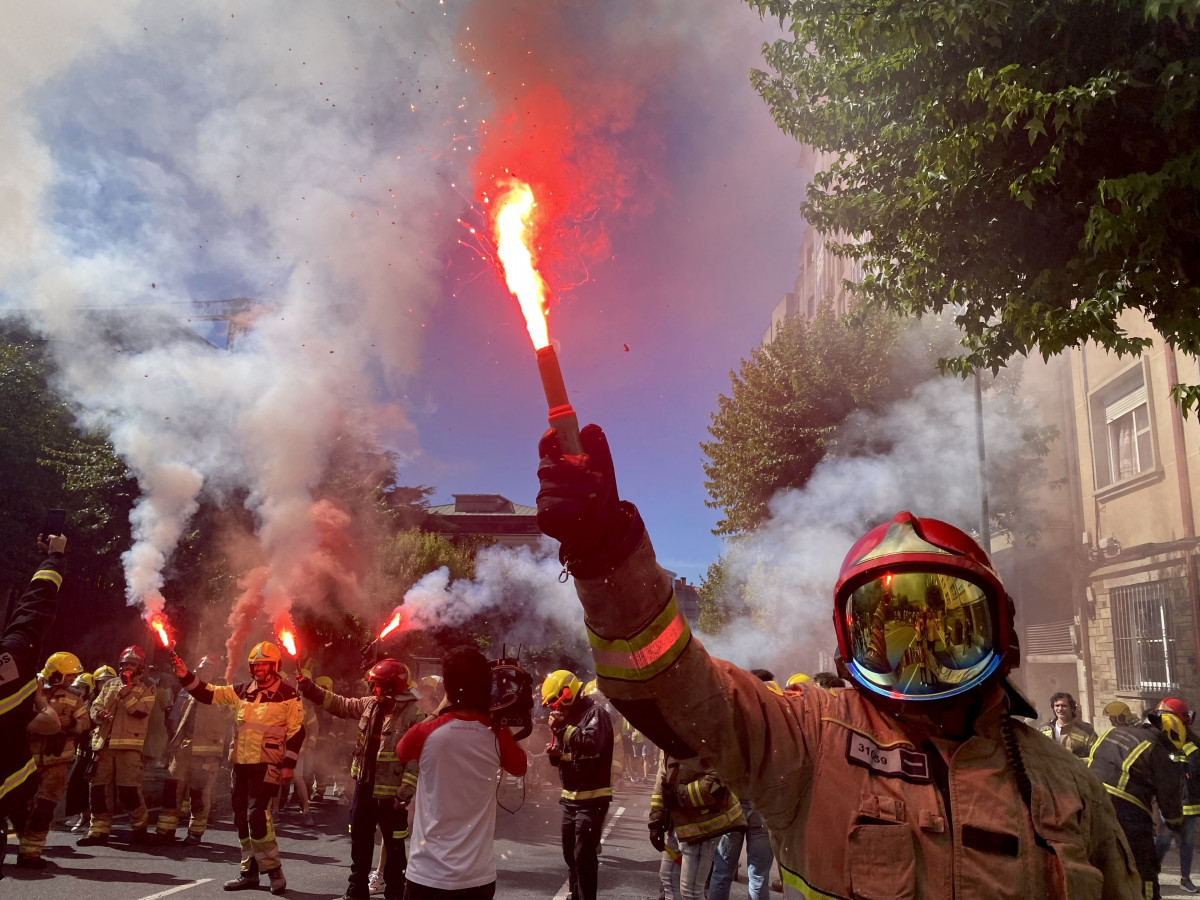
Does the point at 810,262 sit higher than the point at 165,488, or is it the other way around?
the point at 810,262

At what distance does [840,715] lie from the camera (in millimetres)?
1889

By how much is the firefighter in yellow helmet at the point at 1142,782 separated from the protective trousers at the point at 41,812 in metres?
8.85

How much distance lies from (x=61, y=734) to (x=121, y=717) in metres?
0.85

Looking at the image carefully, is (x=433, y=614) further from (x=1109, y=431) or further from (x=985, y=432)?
(x=1109, y=431)

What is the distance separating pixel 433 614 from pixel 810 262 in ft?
88.6

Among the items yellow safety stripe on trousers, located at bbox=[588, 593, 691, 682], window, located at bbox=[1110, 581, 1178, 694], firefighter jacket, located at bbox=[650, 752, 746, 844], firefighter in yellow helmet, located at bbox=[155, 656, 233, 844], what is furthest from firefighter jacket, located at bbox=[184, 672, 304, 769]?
window, located at bbox=[1110, 581, 1178, 694]

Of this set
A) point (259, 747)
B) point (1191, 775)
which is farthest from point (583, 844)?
point (1191, 775)

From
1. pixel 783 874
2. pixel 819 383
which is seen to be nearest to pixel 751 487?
pixel 819 383

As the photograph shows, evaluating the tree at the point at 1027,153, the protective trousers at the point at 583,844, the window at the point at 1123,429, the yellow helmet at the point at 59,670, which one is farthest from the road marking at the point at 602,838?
the window at the point at 1123,429

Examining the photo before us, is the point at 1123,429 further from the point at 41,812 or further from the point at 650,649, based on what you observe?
the point at 41,812

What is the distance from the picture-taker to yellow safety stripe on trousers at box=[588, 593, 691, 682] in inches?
64.8

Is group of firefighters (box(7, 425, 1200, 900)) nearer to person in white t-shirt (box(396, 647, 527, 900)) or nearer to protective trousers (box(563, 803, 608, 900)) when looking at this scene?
person in white t-shirt (box(396, 647, 527, 900))

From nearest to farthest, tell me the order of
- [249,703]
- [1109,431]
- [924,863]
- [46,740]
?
[924,863] → [249,703] → [46,740] → [1109,431]

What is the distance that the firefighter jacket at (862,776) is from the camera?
5.43ft
